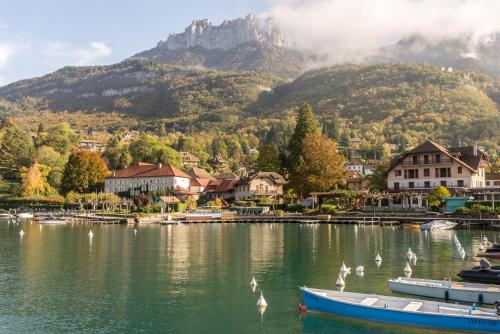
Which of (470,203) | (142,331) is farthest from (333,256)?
(470,203)

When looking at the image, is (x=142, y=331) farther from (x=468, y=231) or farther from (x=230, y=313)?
(x=468, y=231)

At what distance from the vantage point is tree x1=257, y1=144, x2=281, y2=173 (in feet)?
438

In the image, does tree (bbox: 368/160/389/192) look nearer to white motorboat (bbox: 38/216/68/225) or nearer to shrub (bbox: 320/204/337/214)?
shrub (bbox: 320/204/337/214)

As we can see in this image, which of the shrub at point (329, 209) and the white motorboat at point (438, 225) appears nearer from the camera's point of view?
the white motorboat at point (438, 225)

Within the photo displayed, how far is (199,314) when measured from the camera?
90.4 ft

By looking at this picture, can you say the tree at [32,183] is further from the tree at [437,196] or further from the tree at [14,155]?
the tree at [437,196]

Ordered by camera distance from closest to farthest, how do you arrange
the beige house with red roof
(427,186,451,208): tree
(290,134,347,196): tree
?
(427,186,451,208): tree → (290,134,347,196): tree → the beige house with red roof

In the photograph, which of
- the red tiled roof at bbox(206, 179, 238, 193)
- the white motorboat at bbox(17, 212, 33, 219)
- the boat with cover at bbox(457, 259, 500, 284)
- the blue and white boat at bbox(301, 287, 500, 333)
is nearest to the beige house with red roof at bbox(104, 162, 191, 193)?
the red tiled roof at bbox(206, 179, 238, 193)

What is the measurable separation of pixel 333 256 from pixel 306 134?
7285 centimetres

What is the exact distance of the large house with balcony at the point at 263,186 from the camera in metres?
123

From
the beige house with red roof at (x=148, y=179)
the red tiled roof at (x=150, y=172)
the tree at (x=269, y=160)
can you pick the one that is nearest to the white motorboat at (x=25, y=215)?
the beige house with red roof at (x=148, y=179)

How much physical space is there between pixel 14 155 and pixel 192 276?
137007mm

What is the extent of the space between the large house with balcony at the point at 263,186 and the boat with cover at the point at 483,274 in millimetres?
86925

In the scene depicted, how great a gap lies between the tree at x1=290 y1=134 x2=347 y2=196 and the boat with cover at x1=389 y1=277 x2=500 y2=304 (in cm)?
7477
